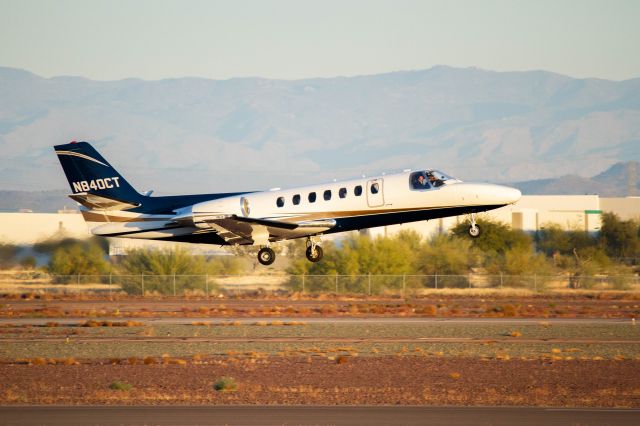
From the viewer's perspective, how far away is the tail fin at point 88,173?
39875 millimetres

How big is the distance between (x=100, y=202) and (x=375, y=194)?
36.4ft

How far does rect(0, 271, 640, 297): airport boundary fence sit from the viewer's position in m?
59.5

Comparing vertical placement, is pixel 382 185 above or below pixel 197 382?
above

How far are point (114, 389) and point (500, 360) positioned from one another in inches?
458

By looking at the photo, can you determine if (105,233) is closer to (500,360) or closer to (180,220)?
(180,220)

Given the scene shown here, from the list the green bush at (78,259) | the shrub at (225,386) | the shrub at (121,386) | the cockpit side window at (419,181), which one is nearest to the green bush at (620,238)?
the green bush at (78,259)

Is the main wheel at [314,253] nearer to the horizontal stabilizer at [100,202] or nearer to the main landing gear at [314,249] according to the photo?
the main landing gear at [314,249]

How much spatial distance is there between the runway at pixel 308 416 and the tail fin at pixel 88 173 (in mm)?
18807

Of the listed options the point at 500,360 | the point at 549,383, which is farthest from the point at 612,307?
the point at 549,383

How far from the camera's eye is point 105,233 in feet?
128

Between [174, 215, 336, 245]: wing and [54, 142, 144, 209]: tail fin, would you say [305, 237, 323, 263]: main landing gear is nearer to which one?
[174, 215, 336, 245]: wing

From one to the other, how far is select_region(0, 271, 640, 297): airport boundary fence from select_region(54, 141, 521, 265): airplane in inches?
748

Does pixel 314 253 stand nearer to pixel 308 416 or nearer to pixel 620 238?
pixel 308 416

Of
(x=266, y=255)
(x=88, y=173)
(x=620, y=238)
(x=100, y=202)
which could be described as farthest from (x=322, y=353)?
(x=620, y=238)
